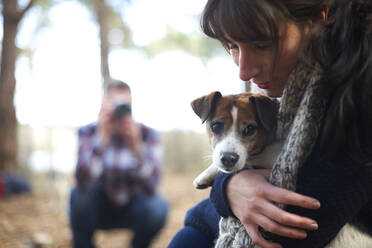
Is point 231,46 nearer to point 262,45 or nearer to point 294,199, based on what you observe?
point 262,45

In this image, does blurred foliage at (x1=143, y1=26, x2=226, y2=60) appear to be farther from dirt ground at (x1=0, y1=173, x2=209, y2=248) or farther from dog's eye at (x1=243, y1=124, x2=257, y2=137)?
dog's eye at (x1=243, y1=124, x2=257, y2=137)

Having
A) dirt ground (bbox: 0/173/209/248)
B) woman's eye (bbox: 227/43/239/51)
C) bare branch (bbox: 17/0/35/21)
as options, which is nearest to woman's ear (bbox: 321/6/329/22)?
woman's eye (bbox: 227/43/239/51)

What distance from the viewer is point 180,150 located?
7812mm

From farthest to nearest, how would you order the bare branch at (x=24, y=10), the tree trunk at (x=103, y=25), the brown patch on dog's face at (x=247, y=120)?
the tree trunk at (x=103, y=25), the bare branch at (x=24, y=10), the brown patch on dog's face at (x=247, y=120)

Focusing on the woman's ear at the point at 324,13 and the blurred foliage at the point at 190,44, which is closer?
the woman's ear at the point at 324,13

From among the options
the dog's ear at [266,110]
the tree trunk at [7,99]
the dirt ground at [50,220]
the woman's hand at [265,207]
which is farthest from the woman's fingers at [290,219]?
the tree trunk at [7,99]

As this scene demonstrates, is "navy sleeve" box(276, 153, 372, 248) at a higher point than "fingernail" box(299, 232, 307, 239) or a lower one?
higher

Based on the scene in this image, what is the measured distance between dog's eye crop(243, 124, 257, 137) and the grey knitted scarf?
0.33m

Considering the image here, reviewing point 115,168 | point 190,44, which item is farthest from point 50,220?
point 190,44

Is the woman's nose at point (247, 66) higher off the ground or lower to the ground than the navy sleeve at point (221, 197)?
higher

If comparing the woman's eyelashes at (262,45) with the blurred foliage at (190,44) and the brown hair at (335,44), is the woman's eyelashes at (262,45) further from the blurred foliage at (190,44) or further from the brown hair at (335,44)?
the blurred foliage at (190,44)

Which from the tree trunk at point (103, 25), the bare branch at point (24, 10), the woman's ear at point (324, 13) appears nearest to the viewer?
the woman's ear at point (324, 13)

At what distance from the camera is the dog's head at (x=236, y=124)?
4.10 feet

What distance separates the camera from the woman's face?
1.06 meters
